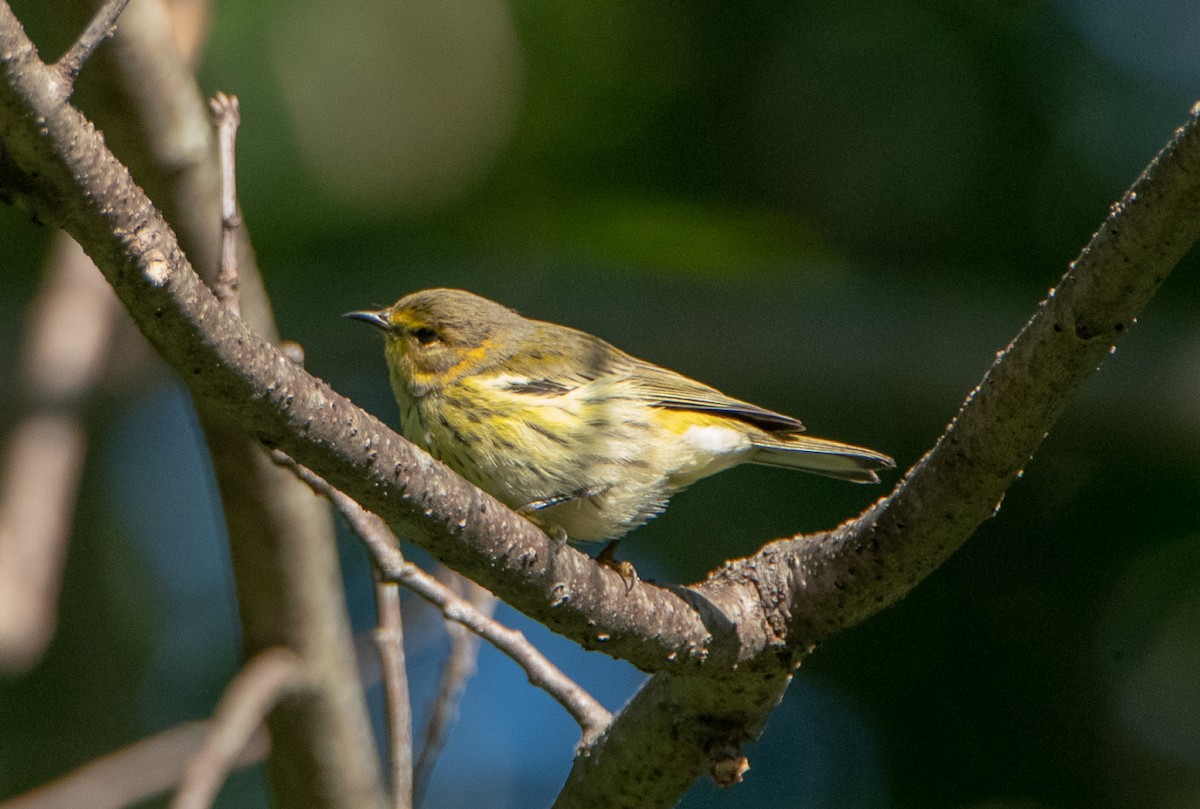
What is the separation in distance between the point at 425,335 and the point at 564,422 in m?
0.79

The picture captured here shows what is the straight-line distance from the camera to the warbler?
12.2 ft

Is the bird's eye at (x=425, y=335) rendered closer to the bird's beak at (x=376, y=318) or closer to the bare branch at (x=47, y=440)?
the bird's beak at (x=376, y=318)

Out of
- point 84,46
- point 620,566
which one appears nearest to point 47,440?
point 620,566

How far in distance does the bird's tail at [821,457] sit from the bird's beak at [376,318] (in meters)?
1.29

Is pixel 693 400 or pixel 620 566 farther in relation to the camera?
pixel 693 400

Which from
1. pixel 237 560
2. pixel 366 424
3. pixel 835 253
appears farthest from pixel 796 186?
pixel 366 424

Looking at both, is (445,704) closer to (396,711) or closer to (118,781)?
(396,711)

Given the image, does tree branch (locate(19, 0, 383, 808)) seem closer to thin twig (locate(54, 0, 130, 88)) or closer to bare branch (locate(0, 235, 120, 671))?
bare branch (locate(0, 235, 120, 671))

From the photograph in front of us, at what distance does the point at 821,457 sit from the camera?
13.6ft

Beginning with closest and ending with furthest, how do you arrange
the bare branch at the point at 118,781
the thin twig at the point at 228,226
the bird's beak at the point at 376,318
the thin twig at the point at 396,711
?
the thin twig at the point at 228,226 → the thin twig at the point at 396,711 → the bare branch at the point at 118,781 → the bird's beak at the point at 376,318

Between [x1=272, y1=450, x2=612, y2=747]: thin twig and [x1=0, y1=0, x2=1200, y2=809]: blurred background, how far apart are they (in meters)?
1.67

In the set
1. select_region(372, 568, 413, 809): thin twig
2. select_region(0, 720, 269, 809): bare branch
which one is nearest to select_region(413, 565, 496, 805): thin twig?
select_region(372, 568, 413, 809): thin twig

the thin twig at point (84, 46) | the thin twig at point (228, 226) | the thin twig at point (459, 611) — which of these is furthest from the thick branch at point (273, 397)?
the thin twig at point (228, 226)

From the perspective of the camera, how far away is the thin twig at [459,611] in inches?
116
